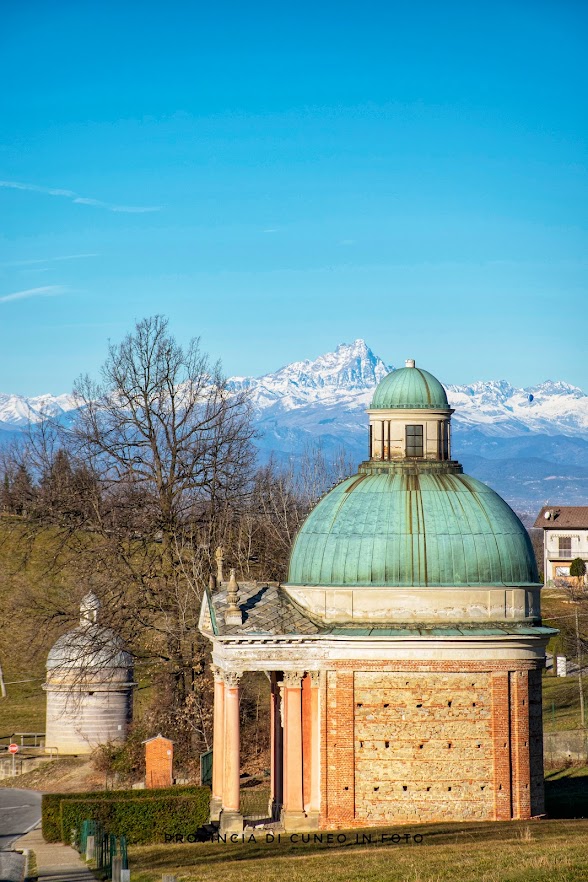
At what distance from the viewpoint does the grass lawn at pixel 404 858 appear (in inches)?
1129

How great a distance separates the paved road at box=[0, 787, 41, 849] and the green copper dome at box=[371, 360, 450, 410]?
17.1 m

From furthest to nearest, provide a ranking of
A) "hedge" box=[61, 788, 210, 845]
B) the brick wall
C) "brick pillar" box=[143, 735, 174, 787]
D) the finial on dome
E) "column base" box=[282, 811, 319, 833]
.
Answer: the finial on dome
"brick pillar" box=[143, 735, 174, 787]
"hedge" box=[61, 788, 210, 845]
"column base" box=[282, 811, 319, 833]
the brick wall

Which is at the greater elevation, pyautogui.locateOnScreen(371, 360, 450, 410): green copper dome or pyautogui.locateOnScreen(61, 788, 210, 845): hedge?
pyautogui.locateOnScreen(371, 360, 450, 410): green copper dome

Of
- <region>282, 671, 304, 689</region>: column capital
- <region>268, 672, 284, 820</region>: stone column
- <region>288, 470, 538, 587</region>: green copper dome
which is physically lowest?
<region>268, 672, 284, 820</region>: stone column

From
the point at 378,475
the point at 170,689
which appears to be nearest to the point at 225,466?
the point at 170,689

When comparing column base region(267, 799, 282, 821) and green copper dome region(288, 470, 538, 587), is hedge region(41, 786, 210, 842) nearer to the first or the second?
column base region(267, 799, 282, 821)

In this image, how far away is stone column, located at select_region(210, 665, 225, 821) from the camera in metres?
40.9

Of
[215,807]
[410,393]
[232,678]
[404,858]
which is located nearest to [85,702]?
[215,807]

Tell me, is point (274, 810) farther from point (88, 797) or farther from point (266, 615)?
point (266, 615)

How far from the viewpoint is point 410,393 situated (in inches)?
1636

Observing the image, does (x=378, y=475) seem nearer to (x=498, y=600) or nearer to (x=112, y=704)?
(x=498, y=600)

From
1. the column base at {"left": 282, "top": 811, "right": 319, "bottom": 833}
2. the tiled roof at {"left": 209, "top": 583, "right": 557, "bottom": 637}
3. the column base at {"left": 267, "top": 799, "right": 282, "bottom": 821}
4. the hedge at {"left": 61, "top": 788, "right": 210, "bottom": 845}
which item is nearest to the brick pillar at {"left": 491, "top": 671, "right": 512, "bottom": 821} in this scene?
the tiled roof at {"left": 209, "top": 583, "right": 557, "bottom": 637}

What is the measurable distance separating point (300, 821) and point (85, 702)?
26.1 meters

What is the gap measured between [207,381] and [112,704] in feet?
50.8
